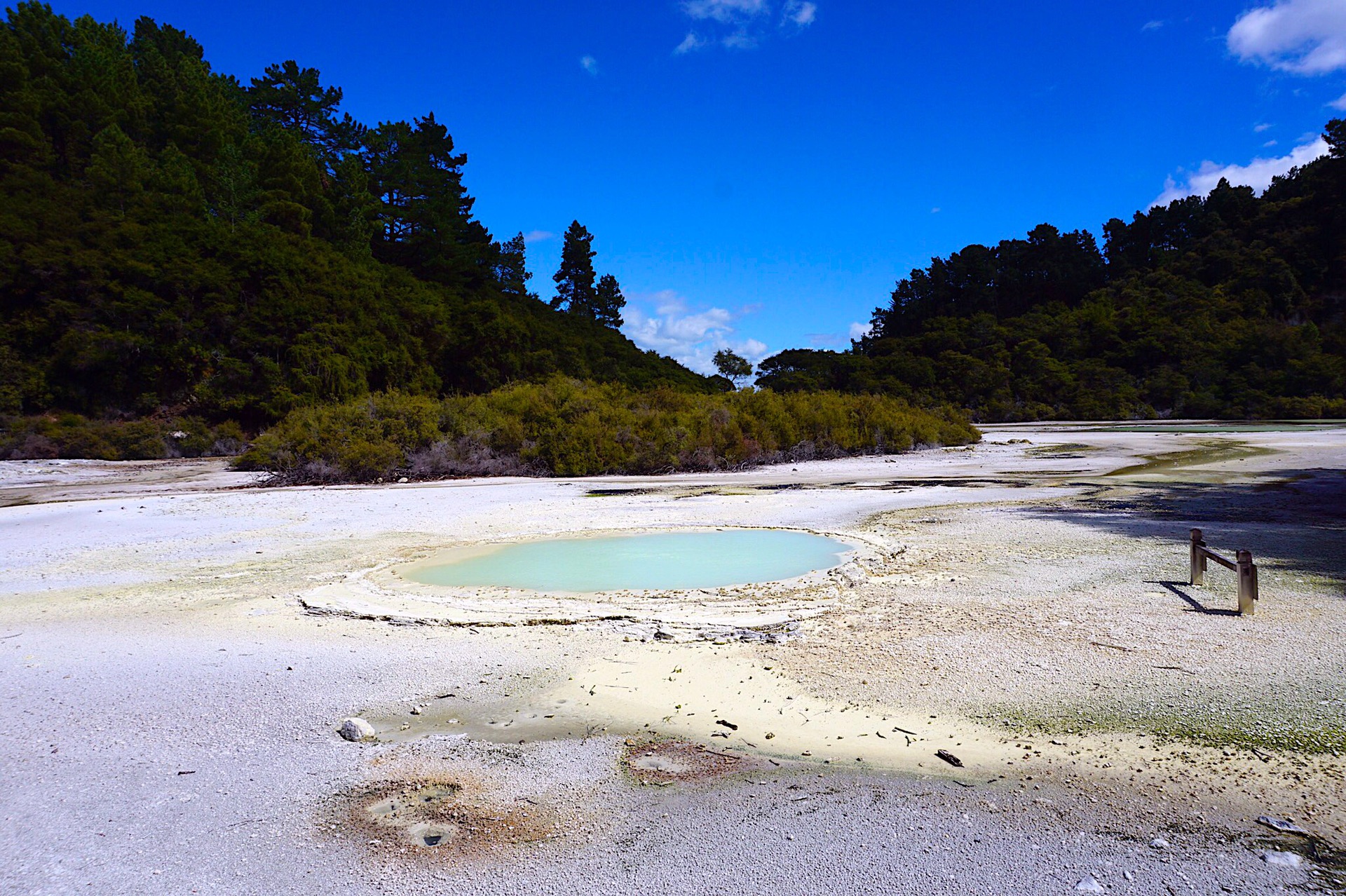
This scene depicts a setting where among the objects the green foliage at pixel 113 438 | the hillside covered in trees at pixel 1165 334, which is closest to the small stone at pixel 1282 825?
the green foliage at pixel 113 438

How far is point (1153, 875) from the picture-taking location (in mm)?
2625

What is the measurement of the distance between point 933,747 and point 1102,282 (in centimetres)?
8800

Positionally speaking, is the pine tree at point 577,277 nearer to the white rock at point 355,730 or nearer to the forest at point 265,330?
the forest at point 265,330

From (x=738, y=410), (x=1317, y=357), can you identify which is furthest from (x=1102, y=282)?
(x=738, y=410)

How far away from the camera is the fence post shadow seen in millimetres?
5730

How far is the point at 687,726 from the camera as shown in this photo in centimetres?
402

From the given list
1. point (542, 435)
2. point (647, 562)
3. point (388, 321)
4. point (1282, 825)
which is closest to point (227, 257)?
point (388, 321)

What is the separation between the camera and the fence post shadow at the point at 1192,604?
5.73m

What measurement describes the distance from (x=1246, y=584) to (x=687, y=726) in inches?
173

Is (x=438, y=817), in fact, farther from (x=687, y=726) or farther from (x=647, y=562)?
(x=647, y=562)

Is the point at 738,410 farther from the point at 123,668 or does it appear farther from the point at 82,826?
the point at 82,826

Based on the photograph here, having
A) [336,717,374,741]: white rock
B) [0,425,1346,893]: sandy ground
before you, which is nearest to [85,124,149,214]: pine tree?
[0,425,1346,893]: sandy ground

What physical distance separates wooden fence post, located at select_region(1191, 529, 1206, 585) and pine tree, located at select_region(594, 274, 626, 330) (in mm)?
52878

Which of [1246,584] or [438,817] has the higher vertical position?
[1246,584]
